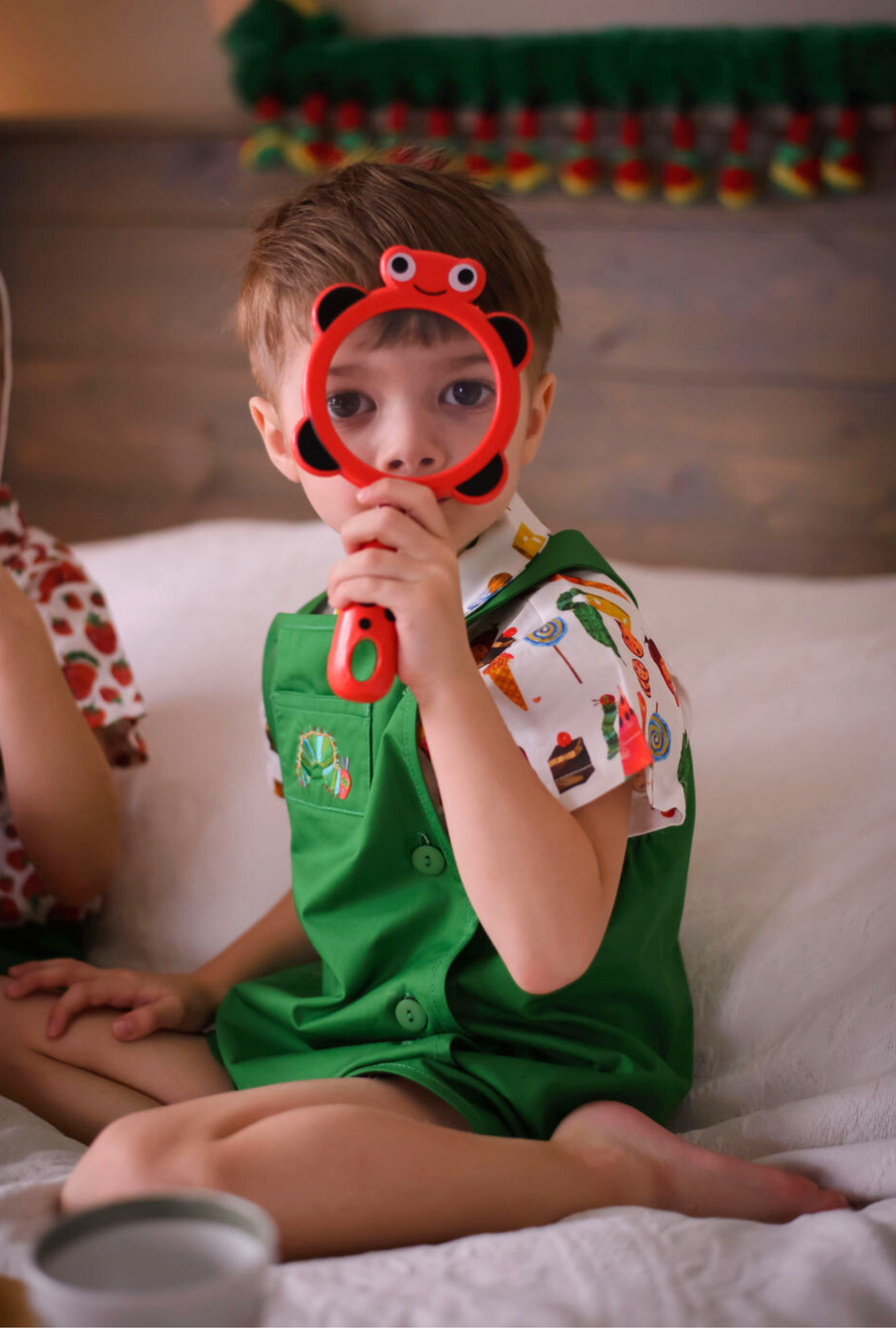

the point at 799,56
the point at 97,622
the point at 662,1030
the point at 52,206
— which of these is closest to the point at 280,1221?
the point at 662,1030

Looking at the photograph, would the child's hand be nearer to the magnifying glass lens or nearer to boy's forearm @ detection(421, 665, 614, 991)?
boy's forearm @ detection(421, 665, 614, 991)

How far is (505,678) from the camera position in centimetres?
76

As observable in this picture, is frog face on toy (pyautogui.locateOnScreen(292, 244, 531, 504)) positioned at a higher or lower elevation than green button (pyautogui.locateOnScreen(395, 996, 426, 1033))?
higher

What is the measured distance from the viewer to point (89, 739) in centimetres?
104

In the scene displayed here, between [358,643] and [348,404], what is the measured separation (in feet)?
0.49

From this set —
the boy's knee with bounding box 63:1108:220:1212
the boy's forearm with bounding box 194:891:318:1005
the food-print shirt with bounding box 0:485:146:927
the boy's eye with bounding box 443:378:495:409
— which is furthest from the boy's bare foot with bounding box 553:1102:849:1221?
the food-print shirt with bounding box 0:485:146:927

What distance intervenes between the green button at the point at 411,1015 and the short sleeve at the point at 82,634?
0.44 meters

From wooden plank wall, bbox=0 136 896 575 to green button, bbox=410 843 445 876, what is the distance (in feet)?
3.23

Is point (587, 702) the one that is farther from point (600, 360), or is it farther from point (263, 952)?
point (600, 360)

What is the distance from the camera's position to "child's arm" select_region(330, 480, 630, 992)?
66 cm

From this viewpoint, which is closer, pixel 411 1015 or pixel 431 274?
pixel 431 274

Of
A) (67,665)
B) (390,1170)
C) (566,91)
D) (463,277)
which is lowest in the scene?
(390,1170)

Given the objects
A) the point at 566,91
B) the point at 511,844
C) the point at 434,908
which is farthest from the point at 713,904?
the point at 566,91

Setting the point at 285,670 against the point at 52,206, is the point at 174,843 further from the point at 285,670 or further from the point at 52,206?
the point at 52,206
